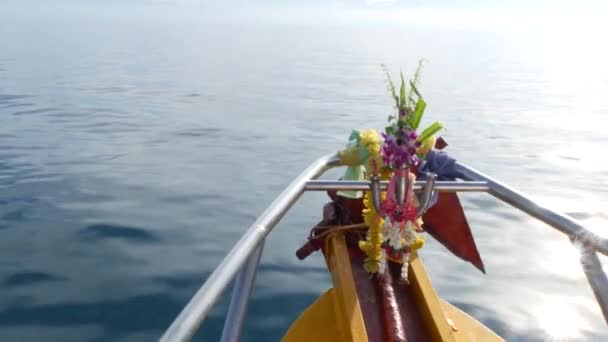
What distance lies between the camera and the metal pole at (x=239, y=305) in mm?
2213

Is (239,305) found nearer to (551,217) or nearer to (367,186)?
(367,186)

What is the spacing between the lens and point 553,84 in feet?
125

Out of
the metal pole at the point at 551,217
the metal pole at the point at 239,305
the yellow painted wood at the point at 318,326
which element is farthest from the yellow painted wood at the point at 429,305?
the metal pole at the point at 239,305

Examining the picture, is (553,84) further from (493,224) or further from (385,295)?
(385,295)

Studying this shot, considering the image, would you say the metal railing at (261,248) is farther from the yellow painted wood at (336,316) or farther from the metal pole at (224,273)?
the yellow painted wood at (336,316)

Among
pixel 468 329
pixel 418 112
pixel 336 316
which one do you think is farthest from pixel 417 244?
pixel 418 112

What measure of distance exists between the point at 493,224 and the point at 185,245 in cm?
417

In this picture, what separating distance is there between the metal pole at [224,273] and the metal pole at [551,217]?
1030 mm

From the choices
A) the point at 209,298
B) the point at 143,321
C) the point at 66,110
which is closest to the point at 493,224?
the point at 143,321

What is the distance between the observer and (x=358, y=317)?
9.12ft

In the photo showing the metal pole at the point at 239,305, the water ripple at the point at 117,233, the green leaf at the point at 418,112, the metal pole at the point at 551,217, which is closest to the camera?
the metal pole at the point at 239,305

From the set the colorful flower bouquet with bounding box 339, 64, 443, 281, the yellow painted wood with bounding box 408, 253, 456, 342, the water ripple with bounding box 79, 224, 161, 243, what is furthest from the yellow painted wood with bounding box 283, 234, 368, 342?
the water ripple with bounding box 79, 224, 161, 243

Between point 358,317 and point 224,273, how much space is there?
1.06 meters

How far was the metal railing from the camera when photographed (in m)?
1.72
